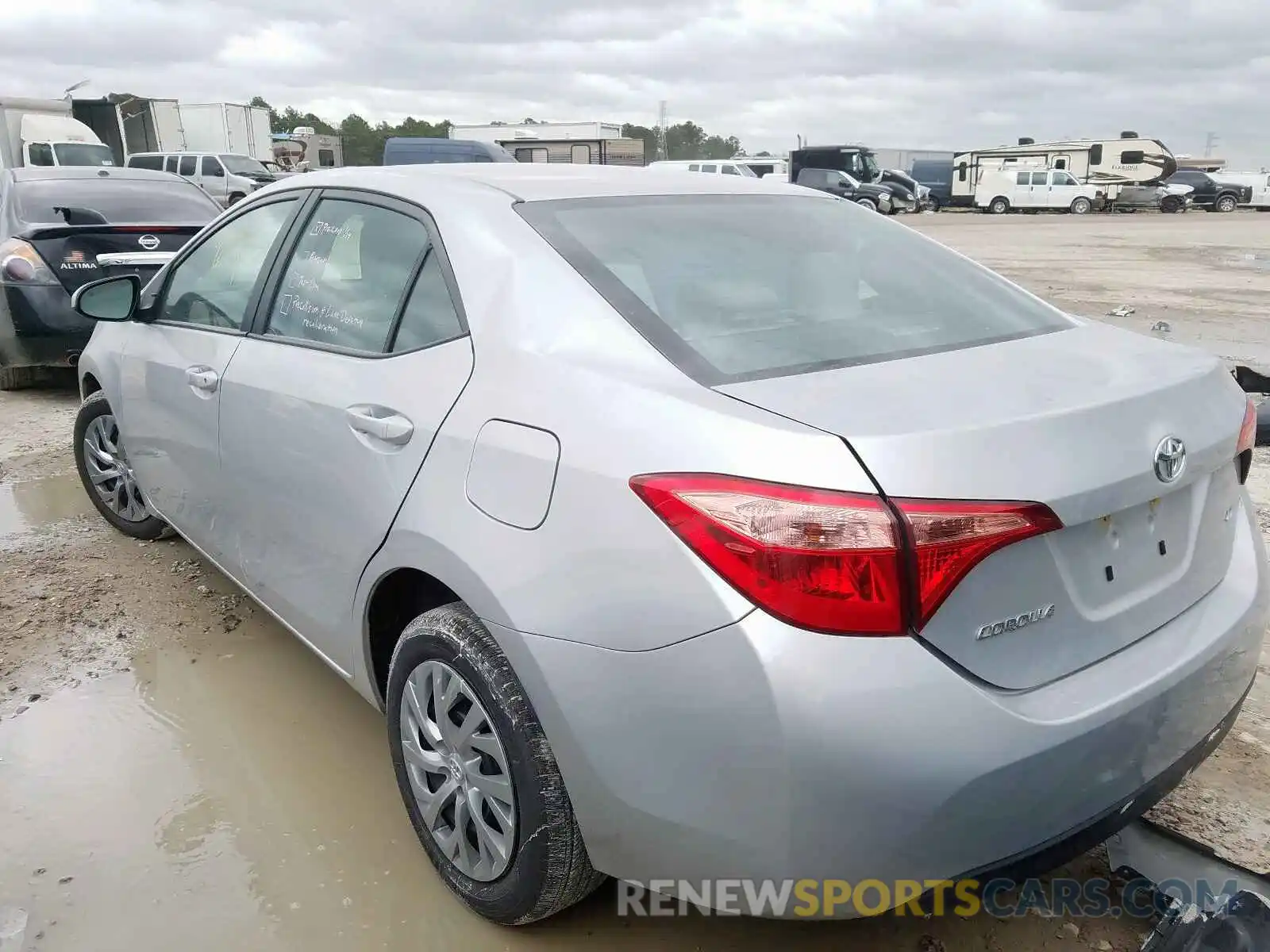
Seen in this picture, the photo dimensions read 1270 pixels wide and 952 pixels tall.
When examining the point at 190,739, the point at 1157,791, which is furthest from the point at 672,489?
the point at 190,739

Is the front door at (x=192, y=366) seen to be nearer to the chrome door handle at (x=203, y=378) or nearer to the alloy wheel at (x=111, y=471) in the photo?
the chrome door handle at (x=203, y=378)

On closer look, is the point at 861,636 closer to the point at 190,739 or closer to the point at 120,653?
the point at 190,739

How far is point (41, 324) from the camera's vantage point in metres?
6.33

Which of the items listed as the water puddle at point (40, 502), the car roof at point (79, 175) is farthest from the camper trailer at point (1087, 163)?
the water puddle at point (40, 502)

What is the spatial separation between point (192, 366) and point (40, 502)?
2.44 m

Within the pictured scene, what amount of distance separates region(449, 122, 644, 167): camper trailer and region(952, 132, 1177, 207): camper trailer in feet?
44.2

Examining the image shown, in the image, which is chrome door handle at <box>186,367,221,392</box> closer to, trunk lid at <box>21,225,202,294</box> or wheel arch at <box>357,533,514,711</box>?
wheel arch at <box>357,533,514,711</box>

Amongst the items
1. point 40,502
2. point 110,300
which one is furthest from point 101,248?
point 110,300

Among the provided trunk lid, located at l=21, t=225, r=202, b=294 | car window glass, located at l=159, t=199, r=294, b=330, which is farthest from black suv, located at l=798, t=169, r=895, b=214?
car window glass, located at l=159, t=199, r=294, b=330

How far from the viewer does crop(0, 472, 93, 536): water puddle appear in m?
4.59

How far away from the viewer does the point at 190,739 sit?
9.36 feet

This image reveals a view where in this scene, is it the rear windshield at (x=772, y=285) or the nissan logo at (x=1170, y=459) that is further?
the rear windshield at (x=772, y=285)

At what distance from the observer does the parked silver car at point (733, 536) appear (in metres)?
1.48

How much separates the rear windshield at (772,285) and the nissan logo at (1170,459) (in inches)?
18.3
